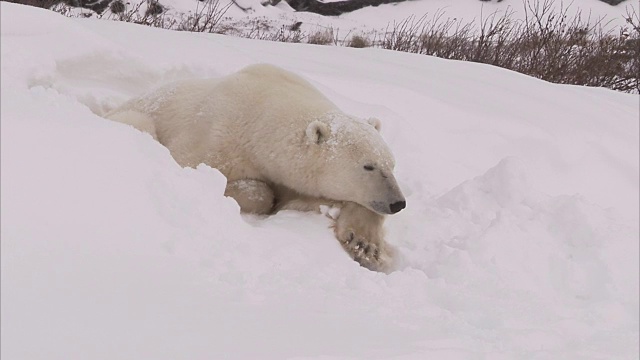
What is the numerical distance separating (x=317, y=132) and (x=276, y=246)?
834 millimetres

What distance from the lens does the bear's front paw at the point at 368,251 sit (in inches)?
96.4

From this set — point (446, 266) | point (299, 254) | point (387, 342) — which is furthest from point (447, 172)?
point (387, 342)

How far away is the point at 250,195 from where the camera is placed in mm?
2723

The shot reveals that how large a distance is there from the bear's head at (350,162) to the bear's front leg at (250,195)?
0.76 feet

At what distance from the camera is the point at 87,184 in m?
1.48

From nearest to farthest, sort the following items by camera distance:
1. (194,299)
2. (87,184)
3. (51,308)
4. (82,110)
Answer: (51,308) < (194,299) < (87,184) < (82,110)

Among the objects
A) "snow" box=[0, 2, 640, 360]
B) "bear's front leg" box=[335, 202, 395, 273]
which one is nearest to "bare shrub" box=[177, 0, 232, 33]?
"snow" box=[0, 2, 640, 360]

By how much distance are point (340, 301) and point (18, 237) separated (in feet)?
2.64

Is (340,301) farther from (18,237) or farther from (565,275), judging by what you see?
(565,275)

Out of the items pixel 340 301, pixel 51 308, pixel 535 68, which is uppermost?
pixel 51 308

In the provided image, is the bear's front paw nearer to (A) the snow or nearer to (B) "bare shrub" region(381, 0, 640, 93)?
(A) the snow

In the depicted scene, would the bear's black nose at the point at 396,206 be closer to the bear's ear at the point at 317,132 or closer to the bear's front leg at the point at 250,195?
the bear's ear at the point at 317,132

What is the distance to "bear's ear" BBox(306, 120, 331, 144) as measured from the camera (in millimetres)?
2674

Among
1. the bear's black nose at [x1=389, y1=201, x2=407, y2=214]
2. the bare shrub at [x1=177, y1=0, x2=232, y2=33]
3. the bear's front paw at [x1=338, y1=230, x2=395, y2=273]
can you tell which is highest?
the bear's black nose at [x1=389, y1=201, x2=407, y2=214]
